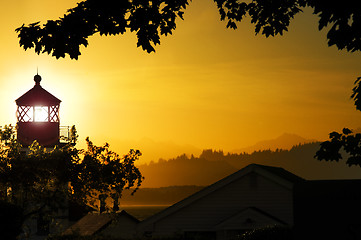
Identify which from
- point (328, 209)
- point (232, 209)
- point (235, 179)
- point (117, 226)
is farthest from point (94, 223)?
point (328, 209)

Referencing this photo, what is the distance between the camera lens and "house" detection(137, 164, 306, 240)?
36500 millimetres

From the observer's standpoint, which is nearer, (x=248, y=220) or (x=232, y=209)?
(x=248, y=220)

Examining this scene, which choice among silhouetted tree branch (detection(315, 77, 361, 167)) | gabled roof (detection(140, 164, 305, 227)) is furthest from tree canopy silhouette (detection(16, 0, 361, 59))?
gabled roof (detection(140, 164, 305, 227))

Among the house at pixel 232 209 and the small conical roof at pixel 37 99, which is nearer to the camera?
the house at pixel 232 209

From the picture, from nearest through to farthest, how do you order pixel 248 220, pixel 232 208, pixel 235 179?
pixel 248 220, pixel 235 179, pixel 232 208

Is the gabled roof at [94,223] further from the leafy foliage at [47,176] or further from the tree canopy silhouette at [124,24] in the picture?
the tree canopy silhouette at [124,24]

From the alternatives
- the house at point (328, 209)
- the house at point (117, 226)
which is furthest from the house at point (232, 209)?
the house at point (328, 209)

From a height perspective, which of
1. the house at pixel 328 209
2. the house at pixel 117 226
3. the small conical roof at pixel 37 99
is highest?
the small conical roof at pixel 37 99

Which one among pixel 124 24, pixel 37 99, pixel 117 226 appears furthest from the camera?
pixel 37 99

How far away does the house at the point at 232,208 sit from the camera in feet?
120

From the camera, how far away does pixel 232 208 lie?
Result: 1459 inches

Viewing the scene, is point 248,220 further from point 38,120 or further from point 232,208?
point 38,120

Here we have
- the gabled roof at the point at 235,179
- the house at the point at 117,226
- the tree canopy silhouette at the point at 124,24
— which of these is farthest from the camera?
the house at the point at 117,226

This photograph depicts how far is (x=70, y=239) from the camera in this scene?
113 feet
